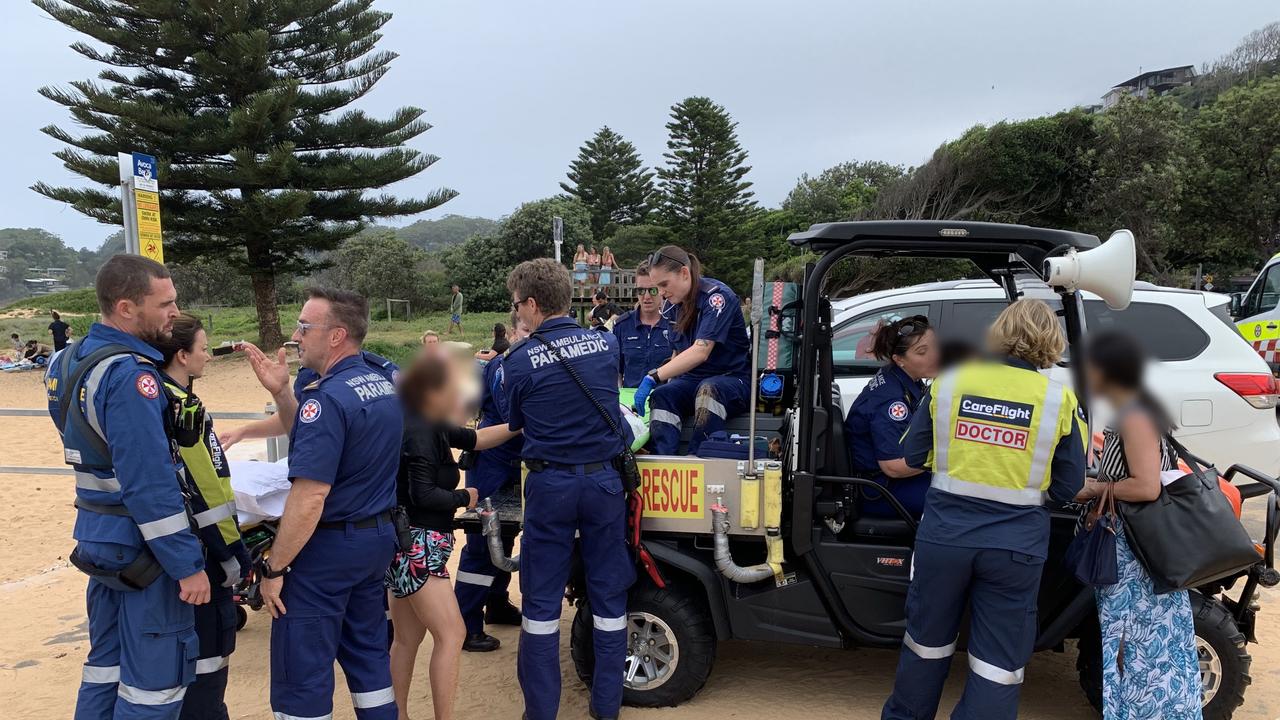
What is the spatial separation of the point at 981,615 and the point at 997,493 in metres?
0.49

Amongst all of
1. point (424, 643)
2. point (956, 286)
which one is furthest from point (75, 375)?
point (956, 286)

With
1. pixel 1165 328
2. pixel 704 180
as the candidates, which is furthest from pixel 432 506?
pixel 704 180

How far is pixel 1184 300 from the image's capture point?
5820 millimetres

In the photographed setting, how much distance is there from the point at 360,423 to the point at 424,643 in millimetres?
2295

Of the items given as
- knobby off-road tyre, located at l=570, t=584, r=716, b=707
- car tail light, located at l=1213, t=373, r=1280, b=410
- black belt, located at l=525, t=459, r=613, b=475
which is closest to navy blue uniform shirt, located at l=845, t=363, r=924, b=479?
knobby off-road tyre, located at l=570, t=584, r=716, b=707

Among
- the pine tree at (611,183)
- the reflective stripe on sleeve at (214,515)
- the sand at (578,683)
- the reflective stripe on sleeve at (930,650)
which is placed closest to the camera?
the reflective stripe on sleeve at (214,515)

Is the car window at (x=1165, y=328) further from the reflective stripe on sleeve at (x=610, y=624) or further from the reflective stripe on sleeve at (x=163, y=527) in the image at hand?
the reflective stripe on sleeve at (x=163, y=527)

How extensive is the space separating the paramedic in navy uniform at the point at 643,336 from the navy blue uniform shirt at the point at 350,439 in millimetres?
1926

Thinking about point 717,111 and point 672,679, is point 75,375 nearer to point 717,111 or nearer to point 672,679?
point 672,679

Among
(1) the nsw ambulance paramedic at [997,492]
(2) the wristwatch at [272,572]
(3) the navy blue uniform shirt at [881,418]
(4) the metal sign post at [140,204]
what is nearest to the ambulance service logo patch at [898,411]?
(3) the navy blue uniform shirt at [881,418]

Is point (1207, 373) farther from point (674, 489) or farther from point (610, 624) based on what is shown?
point (610, 624)

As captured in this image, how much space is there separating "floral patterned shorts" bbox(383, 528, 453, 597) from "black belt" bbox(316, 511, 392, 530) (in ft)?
1.25

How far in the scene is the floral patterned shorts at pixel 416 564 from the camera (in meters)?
3.29

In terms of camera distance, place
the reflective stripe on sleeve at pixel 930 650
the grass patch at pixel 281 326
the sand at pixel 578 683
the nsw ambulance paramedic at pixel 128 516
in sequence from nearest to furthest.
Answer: the nsw ambulance paramedic at pixel 128 516 < the reflective stripe on sleeve at pixel 930 650 < the sand at pixel 578 683 < the grass patch at pixel 281 326
